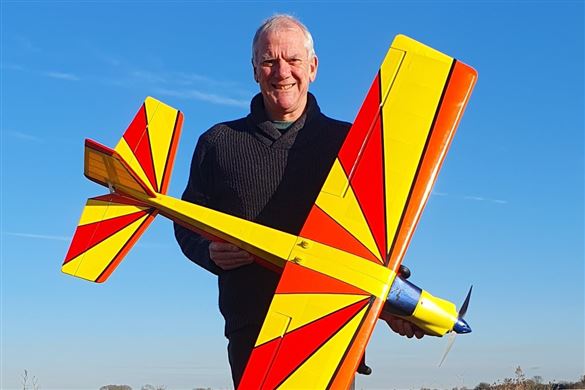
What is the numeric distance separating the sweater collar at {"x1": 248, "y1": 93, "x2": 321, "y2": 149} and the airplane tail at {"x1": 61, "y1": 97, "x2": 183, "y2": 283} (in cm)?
145

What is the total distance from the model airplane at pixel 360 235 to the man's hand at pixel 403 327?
0.29 ft

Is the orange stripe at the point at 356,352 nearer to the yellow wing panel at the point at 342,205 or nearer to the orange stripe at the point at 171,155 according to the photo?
the yellow wing panel at the point at 342,205

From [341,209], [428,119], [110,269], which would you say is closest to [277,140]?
[341,209]

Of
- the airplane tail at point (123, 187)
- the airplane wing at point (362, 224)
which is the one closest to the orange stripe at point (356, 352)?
the airplane wing at point (362, 224)

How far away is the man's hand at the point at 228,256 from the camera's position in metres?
5.53

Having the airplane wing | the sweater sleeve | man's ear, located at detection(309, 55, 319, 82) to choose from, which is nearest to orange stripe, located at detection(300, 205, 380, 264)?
the airplane wing

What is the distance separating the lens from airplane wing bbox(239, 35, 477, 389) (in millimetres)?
4883

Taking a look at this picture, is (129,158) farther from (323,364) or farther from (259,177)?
(323,364)

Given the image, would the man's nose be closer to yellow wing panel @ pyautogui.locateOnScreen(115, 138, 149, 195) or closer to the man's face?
the man's face

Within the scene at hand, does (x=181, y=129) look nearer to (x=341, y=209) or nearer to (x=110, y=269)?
(x=110, y=269)

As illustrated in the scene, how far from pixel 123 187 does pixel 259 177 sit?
6.23 ft

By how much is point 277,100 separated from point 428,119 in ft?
4.11

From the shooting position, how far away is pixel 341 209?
18.1 ft

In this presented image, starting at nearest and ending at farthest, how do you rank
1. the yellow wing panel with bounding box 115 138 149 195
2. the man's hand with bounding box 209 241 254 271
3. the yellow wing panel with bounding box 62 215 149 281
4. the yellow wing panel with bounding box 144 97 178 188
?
the man's hand with bounding box 209 241 254 271
the yellow wing panel with bounding box 62 215 149 281
the yellow wing panel with bounding box 115 138 149 195
the yellow wing panel with bounding box 144 97 178 188
